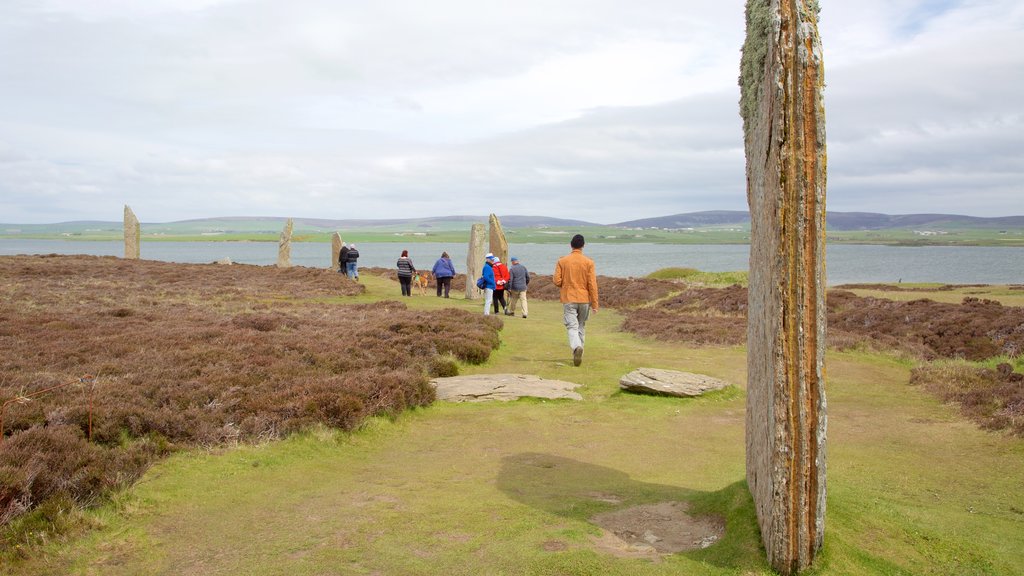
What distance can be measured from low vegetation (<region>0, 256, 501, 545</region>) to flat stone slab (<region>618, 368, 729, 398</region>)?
3.27 m

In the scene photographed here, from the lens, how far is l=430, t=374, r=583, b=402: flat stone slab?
10.8 m

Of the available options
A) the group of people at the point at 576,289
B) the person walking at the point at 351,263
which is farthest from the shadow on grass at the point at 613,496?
the person walking at the point at 351,263

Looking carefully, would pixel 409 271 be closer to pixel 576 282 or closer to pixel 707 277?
pixel 576 282

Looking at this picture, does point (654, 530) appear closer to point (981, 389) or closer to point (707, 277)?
point (981, 389)

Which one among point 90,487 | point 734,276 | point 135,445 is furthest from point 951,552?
point 734,276

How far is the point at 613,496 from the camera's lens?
6598 mm

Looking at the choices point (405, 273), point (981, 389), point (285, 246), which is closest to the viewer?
point (981, 389)

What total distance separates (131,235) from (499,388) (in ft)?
137

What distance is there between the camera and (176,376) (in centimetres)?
948

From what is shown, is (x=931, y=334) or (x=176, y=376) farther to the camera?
(x=931, y=334)

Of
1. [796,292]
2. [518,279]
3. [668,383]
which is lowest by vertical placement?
[668,383]

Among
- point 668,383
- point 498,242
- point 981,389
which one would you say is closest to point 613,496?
point 668,383

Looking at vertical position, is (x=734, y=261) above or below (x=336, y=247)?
below

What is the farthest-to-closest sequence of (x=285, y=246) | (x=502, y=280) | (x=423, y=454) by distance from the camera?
1. (x=285, y=246)
2. (x=502, y=280)
3. (x=423, y=454)
